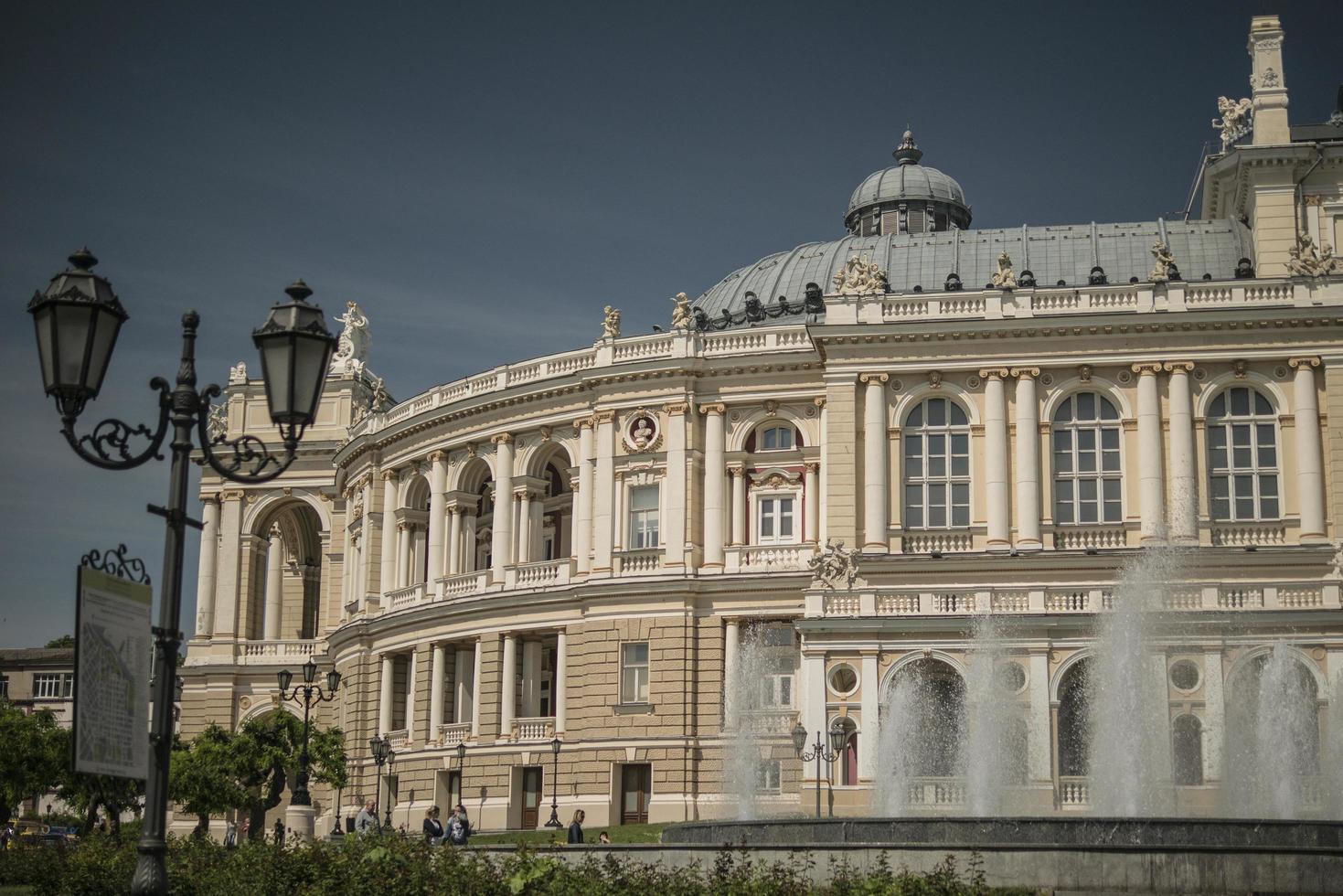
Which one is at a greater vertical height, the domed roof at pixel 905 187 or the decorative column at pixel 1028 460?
the domed roof at pixel 905 187

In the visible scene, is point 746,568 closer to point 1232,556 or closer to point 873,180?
point 1232,556

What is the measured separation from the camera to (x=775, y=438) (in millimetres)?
64938

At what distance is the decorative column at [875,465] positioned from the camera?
59344 millimetres

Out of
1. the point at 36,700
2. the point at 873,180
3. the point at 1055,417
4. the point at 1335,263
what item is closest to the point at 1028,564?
the point at 1055,417

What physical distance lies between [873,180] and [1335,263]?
29076mm

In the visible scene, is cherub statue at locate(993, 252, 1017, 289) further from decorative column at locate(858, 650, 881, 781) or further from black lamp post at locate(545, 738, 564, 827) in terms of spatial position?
black lamp post at locate(545, 738, 564, 827)

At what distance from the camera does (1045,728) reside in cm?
4959

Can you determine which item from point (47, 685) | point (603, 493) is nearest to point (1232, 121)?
point (603, 493)

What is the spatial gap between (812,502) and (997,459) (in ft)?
24.0

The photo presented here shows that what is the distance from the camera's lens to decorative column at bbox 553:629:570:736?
64.0 m

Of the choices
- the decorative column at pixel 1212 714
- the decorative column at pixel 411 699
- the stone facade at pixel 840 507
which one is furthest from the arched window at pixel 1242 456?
the decorative column at pixel 411 699

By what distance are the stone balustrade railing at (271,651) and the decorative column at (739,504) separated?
29057 mm

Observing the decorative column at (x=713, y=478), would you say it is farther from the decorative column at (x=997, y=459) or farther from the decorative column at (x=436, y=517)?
the decorative column at (x=436, y=517)

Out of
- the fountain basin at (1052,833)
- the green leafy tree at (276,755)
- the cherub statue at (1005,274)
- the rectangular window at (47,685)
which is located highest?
the cherub statue at (1005,274)
